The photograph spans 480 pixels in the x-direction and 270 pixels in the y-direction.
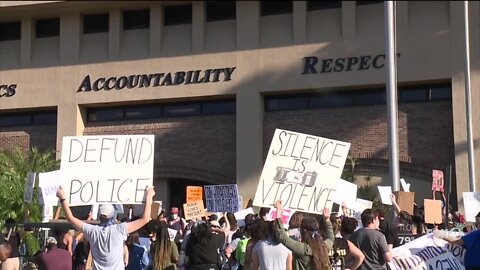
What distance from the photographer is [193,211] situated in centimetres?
1555

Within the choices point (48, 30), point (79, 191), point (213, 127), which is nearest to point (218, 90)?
point (213, 127)

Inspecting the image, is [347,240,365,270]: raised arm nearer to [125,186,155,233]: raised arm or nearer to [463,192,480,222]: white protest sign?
[125,186,155,233]: raised arm

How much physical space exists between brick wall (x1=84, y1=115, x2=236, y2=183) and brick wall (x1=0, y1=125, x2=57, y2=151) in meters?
3.53

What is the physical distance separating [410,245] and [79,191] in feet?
13.1

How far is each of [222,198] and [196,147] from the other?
37.6 ft

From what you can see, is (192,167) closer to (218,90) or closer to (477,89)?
(218,90)

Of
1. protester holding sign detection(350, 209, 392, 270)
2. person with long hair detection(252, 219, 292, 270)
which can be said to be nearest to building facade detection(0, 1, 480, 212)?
protester holding sign detection(350, 209, 392, 270)

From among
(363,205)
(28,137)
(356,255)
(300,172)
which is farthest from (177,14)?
(356,255)

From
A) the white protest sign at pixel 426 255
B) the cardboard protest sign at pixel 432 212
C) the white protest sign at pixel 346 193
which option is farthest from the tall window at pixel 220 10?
the white protest sign at pixel 426 255

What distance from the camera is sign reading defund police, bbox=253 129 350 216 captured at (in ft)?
36.4

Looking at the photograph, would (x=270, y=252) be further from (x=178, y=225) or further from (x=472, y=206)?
(x=178, y=225)

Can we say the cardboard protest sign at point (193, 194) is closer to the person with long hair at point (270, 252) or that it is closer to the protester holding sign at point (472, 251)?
the person with long hair at point (270, 252)

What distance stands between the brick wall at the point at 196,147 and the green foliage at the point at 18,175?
3612 millimetres

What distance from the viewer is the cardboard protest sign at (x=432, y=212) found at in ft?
45.8
